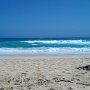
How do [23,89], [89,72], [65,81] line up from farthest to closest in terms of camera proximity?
[89,72] → [65,81] → [23,89]

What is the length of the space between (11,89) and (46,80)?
43.7 inches

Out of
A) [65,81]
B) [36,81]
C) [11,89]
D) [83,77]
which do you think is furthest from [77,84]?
[11,89]

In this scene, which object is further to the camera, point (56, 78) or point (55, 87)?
point (56, 78)

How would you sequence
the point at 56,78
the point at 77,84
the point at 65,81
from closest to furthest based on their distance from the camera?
the point at 77,84 → the point at 65,81 → the point at 56,78

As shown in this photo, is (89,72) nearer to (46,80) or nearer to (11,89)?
(46,80)

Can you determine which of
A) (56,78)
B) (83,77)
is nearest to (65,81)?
(56,78)

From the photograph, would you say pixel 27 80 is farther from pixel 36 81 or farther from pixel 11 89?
pixel 11 89

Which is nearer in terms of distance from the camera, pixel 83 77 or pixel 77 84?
pixel 77 84

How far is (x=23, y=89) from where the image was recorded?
404cm

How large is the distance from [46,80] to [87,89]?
1.21 m

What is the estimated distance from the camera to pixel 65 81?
4.72 metres

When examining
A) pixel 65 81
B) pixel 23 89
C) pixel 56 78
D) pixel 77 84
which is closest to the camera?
pixel 23 89

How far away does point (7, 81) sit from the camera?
4.75 meters

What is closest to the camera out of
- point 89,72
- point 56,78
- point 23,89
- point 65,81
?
point 23,89
